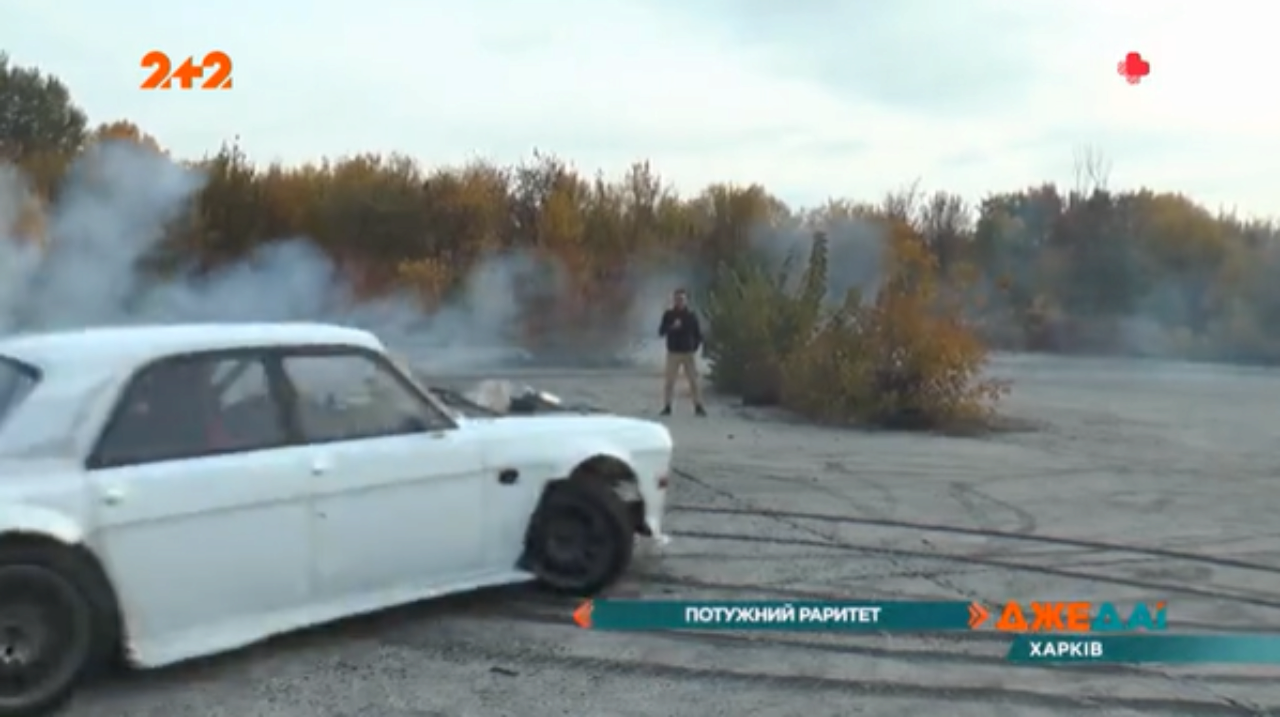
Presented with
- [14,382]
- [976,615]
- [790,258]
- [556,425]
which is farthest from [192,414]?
[790,258]

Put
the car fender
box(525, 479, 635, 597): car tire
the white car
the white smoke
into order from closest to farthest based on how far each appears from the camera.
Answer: the car fender → the white car → box(525, 479, 635, 597): car tire → the white smoke

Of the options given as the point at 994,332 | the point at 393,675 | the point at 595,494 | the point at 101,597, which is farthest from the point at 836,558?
the point at 994,332

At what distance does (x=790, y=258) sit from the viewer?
23.7 m

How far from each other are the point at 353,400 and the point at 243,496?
0.84 m

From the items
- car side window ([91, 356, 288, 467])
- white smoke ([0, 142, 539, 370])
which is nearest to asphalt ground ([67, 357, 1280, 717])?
car side window ([91, 356, 288, 467])

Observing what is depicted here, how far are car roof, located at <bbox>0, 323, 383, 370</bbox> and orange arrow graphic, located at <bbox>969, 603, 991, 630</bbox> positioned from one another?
337 cm

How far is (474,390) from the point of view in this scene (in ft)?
27.5

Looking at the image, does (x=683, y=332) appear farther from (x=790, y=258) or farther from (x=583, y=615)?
(x=583, y=615)

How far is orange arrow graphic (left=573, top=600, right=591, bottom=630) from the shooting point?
6500mm

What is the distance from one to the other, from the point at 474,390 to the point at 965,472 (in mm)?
6317

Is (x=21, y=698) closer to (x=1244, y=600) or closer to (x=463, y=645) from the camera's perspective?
(x=463, y=645)

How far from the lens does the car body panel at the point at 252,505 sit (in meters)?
5.21

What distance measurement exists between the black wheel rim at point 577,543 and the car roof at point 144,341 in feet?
4.60

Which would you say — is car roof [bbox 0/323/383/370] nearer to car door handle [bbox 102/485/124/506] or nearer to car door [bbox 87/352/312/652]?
car door [bbox 87/352/312/652]
